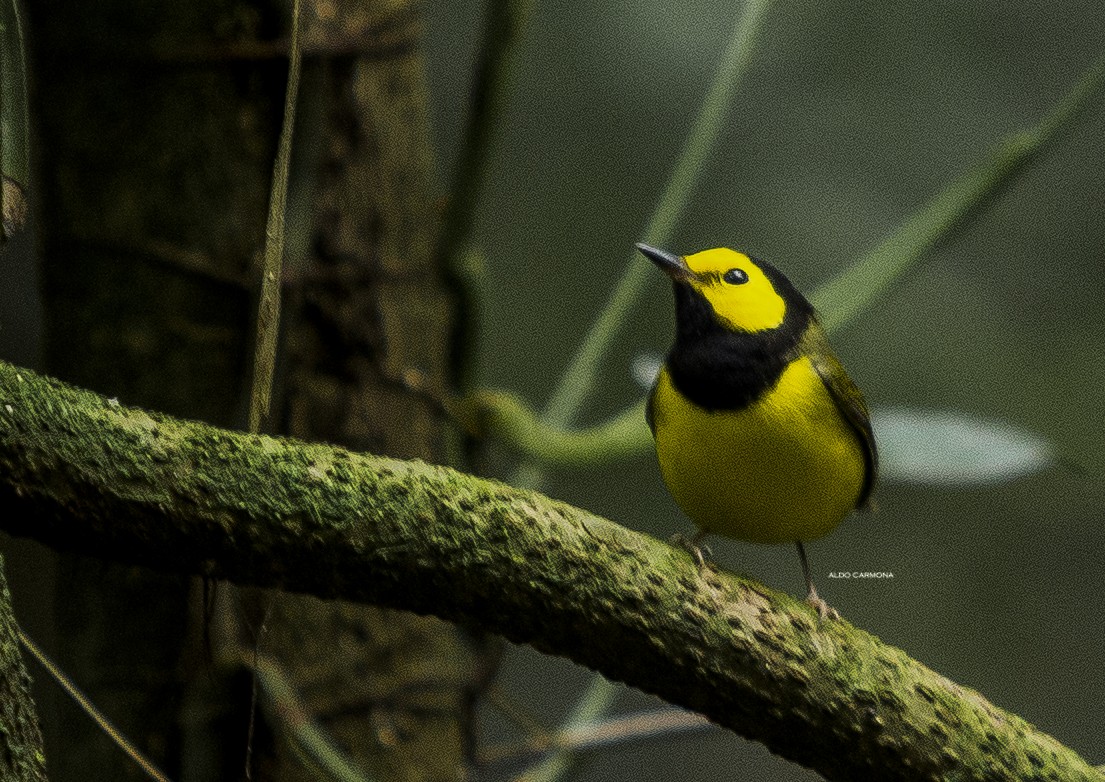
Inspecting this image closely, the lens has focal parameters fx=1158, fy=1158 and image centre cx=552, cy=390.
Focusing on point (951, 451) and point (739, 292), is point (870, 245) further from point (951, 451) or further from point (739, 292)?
point (739, 292)

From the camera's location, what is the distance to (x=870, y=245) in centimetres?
478

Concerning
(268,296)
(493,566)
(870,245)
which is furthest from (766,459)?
(870,245)

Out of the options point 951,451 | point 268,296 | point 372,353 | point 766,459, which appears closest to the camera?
point 268,296

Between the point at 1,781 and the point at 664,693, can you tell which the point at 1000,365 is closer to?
the point at 664,693

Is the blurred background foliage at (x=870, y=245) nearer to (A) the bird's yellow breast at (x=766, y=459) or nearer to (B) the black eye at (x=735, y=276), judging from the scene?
(B) the black eye at (x=735, y=276)

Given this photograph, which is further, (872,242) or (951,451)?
(872,242)

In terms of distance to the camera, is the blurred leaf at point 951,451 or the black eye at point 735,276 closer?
the black eye at point 735,276

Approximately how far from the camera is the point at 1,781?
3.51 feet

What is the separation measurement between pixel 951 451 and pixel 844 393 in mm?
778

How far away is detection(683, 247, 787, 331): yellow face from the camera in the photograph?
219 cm

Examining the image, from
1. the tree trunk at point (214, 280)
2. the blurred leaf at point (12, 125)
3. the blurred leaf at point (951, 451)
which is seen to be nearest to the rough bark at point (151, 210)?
the tree trunk at point (214, 280)

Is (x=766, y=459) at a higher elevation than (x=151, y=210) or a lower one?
lower

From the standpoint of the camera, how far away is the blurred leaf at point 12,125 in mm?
1245

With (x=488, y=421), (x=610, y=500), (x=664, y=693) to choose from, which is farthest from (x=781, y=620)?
(x=610, y=500)
